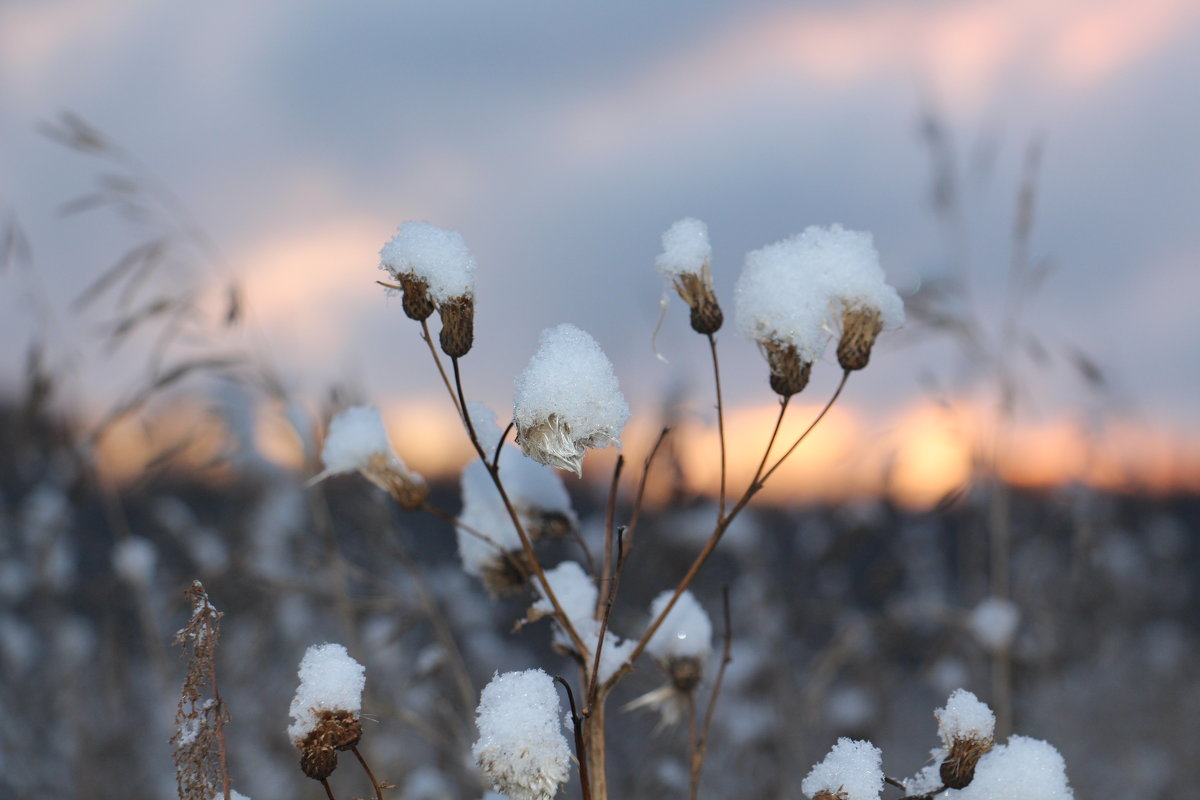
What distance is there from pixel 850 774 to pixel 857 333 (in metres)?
0.41

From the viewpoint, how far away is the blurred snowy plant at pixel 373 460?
3.55ft

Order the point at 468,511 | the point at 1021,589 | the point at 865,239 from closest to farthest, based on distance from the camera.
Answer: the point at 865,239
the point at 468,511
the point at 1021,589

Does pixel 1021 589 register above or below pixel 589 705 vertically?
above

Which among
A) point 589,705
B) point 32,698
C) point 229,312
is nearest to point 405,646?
point 32,698

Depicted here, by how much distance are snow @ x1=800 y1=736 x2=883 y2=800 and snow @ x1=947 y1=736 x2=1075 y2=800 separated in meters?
0.12

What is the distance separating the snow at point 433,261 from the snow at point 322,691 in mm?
342

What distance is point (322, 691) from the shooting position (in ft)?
2.66

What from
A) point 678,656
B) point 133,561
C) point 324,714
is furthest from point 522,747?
point 133,561

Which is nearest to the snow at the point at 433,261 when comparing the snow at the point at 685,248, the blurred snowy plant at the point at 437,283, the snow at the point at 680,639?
the blurred snowy plant at the point at 437,283

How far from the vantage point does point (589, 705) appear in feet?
2.77

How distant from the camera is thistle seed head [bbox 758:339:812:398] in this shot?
884mm

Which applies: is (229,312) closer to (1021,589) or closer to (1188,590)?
(1021,589)

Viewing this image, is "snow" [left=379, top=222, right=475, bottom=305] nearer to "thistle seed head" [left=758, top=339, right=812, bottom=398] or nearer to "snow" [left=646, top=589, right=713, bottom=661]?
"thistle seed head" [left=758, top=339, right=812, bottom=398]

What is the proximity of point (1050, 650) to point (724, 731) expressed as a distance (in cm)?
148
